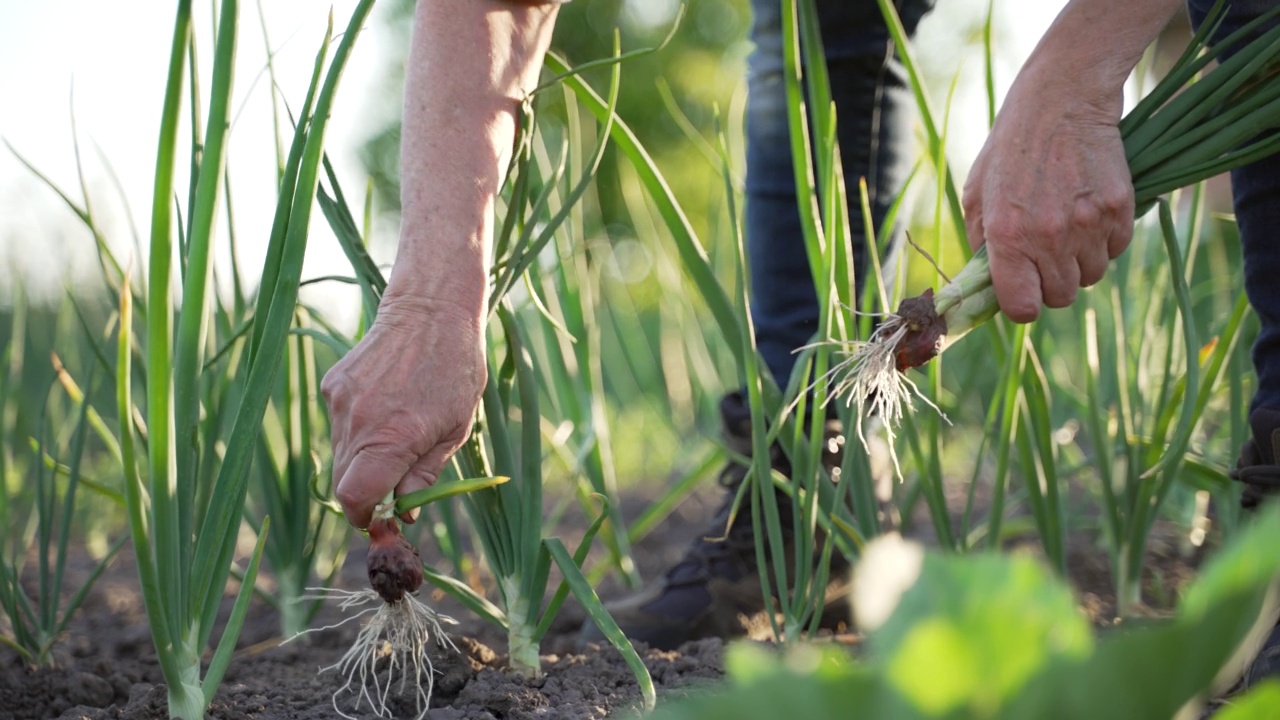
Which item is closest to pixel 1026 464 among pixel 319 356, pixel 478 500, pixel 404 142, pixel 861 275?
pixel 861 275

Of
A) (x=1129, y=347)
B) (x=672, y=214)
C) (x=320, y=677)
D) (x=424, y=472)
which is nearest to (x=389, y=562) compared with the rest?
(x=424, y=472)

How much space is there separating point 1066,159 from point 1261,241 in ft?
1.04

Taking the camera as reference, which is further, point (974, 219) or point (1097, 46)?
point (974, 219)

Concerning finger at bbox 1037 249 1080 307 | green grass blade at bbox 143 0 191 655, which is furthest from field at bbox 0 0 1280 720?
finger at bbox 1037 249 1080 307

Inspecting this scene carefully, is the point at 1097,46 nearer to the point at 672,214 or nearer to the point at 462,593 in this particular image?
the point at 672,214

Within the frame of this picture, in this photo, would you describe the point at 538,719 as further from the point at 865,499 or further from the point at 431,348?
the point at 865,499

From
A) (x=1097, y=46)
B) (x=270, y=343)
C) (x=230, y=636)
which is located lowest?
(x=230, y=636)

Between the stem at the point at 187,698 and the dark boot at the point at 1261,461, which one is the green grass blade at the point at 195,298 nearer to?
the stem at the point at 187,698

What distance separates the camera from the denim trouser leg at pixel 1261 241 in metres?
0.94

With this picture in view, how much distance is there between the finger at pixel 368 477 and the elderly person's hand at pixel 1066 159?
523 mm

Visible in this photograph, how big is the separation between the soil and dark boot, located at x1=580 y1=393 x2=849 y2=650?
0.35 feet

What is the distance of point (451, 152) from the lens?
820mm

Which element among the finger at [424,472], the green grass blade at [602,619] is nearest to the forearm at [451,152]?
the finger at [424,472]

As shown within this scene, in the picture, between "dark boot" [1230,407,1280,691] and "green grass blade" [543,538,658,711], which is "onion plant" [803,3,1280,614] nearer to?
"dark boot" [1230,407,1280,691]
